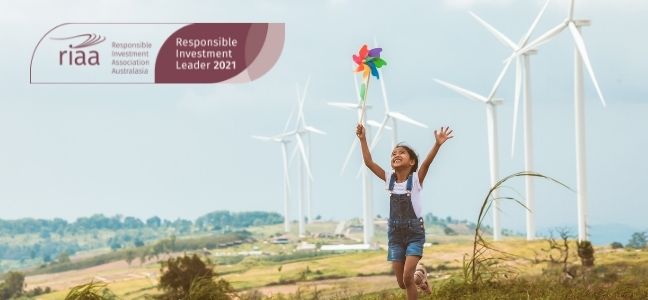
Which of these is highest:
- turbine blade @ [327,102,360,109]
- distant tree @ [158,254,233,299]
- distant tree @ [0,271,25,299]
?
turbine blade @ [327,102,360,109]

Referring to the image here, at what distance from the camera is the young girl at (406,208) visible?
47.9 ft

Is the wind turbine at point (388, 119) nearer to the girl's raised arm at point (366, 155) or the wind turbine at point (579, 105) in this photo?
the wind turbine at point (579, 105)

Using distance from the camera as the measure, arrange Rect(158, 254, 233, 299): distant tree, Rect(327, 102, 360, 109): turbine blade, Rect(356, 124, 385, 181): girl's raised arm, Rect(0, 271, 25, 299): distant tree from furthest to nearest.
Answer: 1. Rect(0, 271, 25, 299): distant tree
2. Rect(327, 102, 360, 109): turbine blade
3. Rect(158, 254, 233, 299): distant tree
4. Rect(356, 124, 385, 181): girl's raised arm

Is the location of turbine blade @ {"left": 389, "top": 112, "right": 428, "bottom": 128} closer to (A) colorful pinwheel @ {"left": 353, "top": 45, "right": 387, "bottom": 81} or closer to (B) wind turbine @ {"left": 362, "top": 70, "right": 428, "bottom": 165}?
(B) wind turbine @ {"left": 362, "top": 70, "right": 428, "bottom": 165}

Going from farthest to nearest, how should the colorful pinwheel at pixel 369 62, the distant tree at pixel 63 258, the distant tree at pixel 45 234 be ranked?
1. the distant tree at pixel 45 234
2. the distant tree at pixel 63 258
3. the colorful pinwheel at pixel 369 62

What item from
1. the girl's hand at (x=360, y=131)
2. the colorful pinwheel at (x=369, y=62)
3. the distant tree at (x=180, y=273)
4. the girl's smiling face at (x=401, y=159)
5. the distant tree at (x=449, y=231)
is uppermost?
the colorful pinwheel at (x=369, y=62)

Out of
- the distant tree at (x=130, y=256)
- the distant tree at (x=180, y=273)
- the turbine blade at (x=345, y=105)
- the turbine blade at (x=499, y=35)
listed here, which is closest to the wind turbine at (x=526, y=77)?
the turbine blade at (x=499, y=35)

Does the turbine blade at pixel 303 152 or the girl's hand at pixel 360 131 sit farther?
the turbine blade at pixel 303 152

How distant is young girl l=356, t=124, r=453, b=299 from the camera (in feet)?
47.9

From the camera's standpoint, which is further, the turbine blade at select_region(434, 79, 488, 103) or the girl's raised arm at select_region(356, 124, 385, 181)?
the turbine blade at select_region(434, 79, 488, 103)

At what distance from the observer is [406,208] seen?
1462 cm

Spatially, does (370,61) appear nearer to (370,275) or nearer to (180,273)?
(180,273)

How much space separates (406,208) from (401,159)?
718 millimetres

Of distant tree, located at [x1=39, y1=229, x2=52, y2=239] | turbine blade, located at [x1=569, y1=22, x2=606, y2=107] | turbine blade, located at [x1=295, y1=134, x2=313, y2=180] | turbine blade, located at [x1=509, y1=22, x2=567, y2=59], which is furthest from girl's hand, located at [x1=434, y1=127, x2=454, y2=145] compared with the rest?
distant tree, located at [x1=39, y1=229, x2=52, y2=239]
